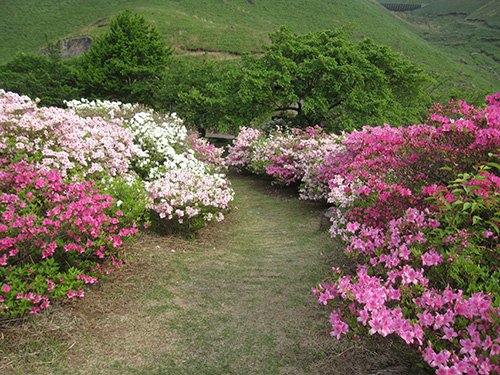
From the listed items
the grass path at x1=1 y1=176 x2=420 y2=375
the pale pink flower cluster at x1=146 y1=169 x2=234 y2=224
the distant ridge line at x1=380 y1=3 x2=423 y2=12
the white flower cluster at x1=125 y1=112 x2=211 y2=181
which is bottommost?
the grass path at x1=1 y1=176 x2=420 y2=375

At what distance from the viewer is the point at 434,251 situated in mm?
2363

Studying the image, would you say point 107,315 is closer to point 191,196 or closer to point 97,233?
point 97,233

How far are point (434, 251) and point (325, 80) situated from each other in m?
11.1

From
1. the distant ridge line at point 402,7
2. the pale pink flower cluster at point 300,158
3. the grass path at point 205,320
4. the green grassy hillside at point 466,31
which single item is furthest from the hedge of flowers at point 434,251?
the distant ridge line at point 402,7

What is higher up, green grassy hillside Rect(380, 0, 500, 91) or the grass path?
green grassy hillside Rect(380, 0, 500, 91)

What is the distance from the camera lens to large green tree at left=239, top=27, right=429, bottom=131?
1199 cm

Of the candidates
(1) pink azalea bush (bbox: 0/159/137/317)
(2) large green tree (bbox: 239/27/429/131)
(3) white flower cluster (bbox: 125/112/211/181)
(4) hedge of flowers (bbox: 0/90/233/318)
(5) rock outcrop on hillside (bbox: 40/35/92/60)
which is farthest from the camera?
(5) rock outcrop on hillside (bbox: 40/35/92/60)

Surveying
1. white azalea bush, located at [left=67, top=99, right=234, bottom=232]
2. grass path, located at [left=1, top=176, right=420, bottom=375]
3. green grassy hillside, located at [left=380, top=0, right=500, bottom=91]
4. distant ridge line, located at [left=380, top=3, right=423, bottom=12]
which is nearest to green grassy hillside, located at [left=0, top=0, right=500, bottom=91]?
green grassy hillside, located at [left=380, top=0, right=500, bottom=91]

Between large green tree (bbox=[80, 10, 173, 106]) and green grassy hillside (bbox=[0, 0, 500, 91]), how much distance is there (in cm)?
1629

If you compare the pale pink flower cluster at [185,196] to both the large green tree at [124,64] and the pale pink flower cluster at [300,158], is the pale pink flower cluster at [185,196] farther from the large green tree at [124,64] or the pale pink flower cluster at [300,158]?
the large green tree at [124,64]

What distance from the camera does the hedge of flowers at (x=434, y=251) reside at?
178 cm

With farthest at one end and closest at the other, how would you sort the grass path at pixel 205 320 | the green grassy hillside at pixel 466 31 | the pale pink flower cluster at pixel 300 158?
the green grassy hillside at pixel 466 31 → the pale pink flower cluster at pixel 300 158 → the grass path at pixel 205 320

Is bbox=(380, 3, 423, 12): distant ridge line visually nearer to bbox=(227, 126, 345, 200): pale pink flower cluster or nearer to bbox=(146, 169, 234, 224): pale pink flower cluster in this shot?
bbox=(227, 126, 345, 200): pale pink flower cluster

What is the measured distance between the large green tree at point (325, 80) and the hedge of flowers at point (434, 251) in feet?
28.1
